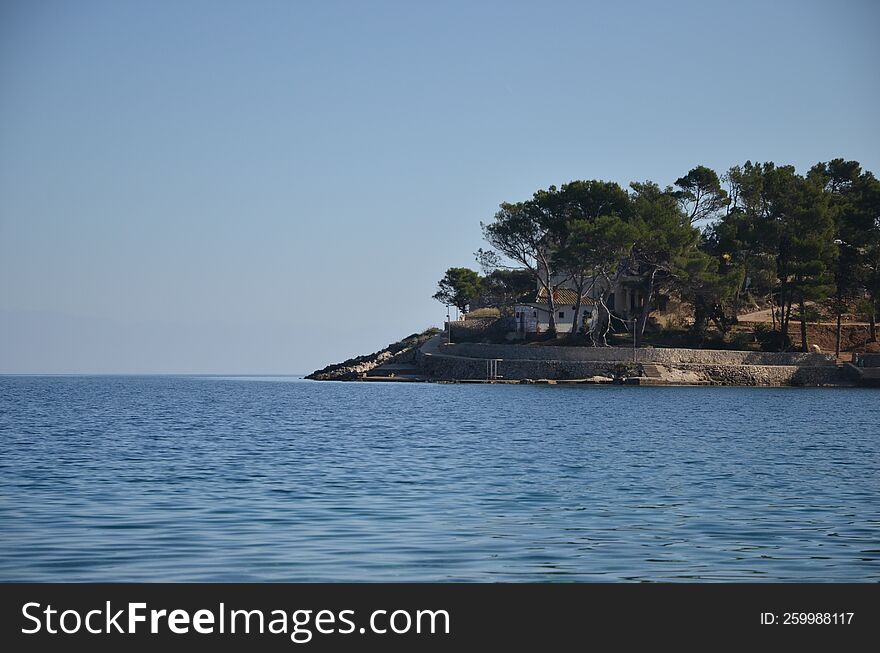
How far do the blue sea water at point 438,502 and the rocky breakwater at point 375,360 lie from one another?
6054 cm

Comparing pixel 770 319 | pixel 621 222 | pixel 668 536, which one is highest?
pixel 621 222

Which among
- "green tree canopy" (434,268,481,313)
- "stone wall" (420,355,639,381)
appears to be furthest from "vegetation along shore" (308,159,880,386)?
"green tree canopy" (434,268,481,313)

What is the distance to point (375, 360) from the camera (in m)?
104

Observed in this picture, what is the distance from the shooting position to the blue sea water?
1286 cm

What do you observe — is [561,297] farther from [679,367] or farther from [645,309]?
[679,367]

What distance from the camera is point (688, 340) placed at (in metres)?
82.8

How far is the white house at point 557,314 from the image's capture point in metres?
89.9

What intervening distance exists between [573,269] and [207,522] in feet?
220

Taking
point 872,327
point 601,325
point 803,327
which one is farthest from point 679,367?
point 872,327

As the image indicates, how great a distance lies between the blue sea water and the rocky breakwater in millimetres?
60536

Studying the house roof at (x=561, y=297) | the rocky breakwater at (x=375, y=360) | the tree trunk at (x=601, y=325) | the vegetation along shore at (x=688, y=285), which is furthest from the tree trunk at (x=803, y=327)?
the rocky breakwater at (x=375, y=360)

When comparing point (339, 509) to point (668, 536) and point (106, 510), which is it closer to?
point (106, 510)
